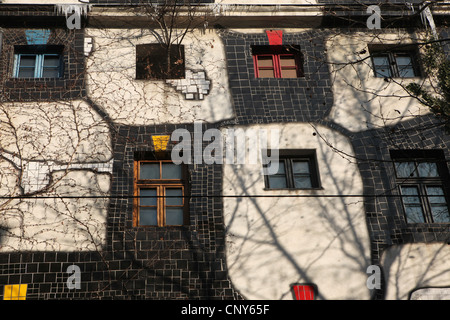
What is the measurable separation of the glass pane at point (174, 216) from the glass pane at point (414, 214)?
3.60 m

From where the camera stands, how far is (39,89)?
396 inches

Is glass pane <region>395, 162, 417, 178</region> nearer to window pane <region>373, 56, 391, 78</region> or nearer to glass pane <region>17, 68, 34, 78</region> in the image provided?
window pane <region>373, 56, 391, 78</region>

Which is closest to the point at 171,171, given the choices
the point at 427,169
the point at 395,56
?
the point at 427,169

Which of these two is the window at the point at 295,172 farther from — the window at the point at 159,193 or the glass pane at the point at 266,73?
the glass pane at the point at 266,73

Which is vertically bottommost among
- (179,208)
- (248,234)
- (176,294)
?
(176,294)

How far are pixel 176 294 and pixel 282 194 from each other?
227 centimetres

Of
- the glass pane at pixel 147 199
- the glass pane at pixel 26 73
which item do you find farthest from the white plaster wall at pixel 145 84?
the glass pane at pixel 147 199

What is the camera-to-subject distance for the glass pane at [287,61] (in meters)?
10.8

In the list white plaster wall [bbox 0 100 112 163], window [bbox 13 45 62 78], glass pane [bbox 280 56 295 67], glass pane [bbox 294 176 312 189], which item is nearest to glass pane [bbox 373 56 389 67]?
glass pane [bbox 280 56 295 67]

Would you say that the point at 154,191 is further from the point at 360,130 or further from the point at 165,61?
the point at 360,130

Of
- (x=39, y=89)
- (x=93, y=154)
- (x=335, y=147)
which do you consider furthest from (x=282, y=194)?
(x=39, y=89)

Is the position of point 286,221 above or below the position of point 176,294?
above

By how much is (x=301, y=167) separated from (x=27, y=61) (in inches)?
206

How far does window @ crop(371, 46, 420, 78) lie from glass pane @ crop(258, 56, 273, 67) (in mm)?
1879
